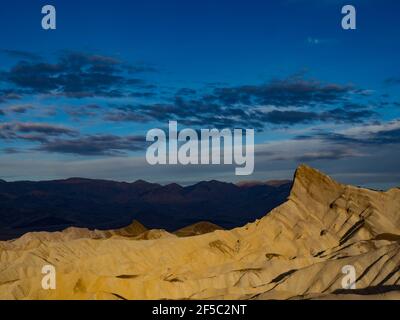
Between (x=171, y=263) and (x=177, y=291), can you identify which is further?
(x=171, y=263)

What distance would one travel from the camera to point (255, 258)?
477 feet

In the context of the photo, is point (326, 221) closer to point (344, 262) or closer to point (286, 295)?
point (344, 262)

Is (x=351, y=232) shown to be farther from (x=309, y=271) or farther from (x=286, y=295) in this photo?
(x=286, y=295)

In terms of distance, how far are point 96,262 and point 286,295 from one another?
6367 cm

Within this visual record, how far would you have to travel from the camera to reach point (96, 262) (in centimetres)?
13975

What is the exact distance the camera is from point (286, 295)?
88.5m

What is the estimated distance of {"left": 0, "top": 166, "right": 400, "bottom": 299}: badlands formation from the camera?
4063 inches

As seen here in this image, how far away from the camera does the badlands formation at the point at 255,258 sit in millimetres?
103188
